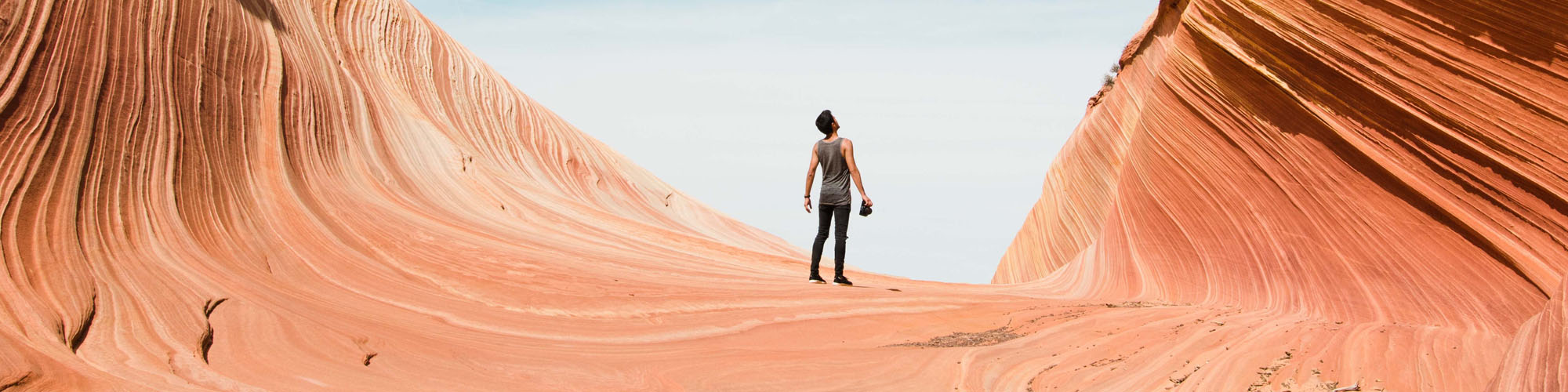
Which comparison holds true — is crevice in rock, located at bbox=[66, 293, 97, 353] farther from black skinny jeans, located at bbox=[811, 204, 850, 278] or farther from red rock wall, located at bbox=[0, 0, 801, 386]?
black skinny jeans, located at bbox=[811, 204, 850, 278]

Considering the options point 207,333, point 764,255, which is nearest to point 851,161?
point 764,255

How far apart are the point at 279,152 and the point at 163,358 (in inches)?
148

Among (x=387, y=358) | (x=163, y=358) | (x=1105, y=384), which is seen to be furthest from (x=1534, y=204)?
(x=163, y=358)

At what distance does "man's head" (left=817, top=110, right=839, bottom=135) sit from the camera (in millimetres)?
7496

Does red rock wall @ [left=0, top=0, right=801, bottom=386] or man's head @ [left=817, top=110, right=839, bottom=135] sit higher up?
man's head @ [left=817, top=110, right=839, bottom=135]

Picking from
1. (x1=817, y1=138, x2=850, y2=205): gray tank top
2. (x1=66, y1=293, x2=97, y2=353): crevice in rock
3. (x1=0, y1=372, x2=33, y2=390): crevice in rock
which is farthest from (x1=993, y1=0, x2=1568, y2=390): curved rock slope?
(x1=66, y1=293, x2=97, y2=353): crevice in rock

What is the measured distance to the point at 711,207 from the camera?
1728 cm

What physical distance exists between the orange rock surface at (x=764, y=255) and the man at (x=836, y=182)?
42cm

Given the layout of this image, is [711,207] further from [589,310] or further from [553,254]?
[589,310]

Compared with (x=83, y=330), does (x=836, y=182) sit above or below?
Result: above

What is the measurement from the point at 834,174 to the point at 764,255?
6.59 ft

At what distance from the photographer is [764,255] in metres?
9.33

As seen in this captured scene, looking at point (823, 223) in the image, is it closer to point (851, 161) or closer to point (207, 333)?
point (851, 161)

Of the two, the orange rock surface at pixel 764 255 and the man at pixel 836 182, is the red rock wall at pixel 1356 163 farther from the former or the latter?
the man at pixel 836 182
